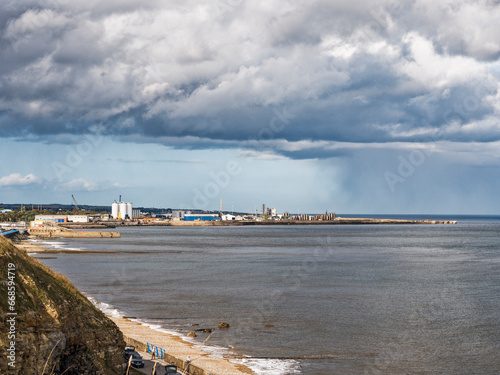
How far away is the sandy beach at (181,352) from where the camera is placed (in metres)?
30.8

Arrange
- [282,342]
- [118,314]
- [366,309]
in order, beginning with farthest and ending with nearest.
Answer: [366,309] < [118,314] < [282,342]

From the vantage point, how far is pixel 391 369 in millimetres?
32906

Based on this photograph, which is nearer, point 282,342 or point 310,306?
point 282,342

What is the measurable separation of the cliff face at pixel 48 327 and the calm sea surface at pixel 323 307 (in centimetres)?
1214

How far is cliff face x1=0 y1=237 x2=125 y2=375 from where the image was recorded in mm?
18859

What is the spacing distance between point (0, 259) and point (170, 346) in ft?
58.5

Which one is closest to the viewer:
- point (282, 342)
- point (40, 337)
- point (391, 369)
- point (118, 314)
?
point (40, 337)

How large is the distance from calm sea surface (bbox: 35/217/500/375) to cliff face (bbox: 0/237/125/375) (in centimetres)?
1214

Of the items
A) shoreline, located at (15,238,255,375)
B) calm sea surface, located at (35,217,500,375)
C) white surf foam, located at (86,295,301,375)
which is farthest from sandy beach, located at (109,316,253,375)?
calm sea surface, located at (35,217,500,375)

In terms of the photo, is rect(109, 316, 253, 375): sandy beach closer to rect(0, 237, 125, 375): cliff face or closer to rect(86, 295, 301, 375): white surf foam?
rect(86, 295, 301, 375): white surf foam

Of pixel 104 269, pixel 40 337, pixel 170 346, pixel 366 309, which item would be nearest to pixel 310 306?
pixel 366 309

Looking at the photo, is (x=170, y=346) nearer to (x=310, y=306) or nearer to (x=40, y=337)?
(x=40, y=337)

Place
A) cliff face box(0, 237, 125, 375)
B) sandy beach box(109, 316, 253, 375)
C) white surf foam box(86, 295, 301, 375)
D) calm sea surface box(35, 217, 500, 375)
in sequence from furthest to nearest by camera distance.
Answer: calm sea surface box(35, 217, 500, 375)
white surf foam box(86, 295, 301, 375)
sandy beach box(109, 316, 253, 375)
cliff face box(0, 237, 125, 375)

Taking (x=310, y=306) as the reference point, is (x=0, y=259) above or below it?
above
